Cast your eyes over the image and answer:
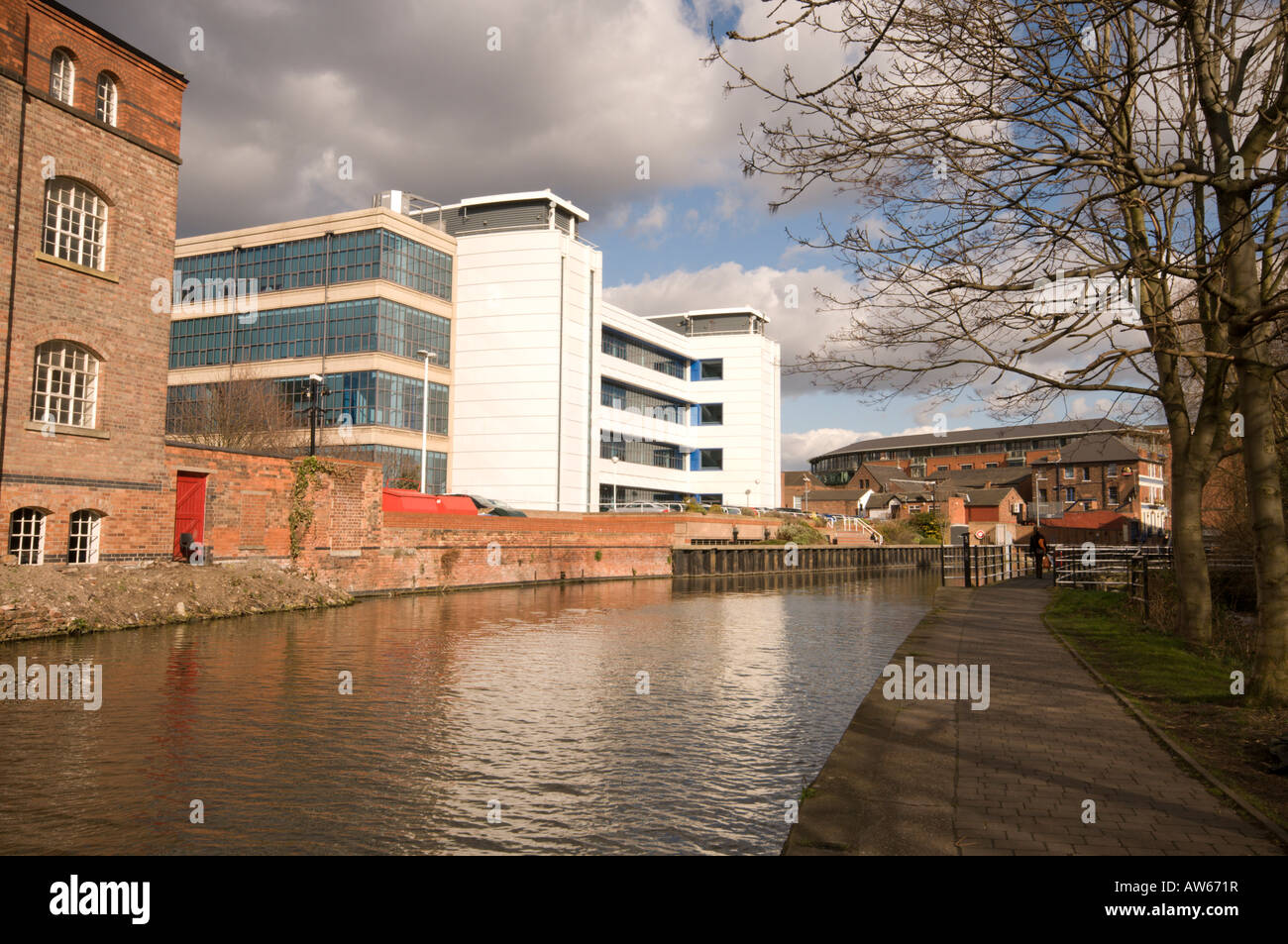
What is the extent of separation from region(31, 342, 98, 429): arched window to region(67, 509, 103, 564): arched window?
176 centimetres

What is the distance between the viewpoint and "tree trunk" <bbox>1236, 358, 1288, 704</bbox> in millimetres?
7984

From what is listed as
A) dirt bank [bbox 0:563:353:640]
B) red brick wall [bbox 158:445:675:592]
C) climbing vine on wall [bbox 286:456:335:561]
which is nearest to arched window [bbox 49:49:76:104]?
red brick wall [bbox 158:445:675:592]

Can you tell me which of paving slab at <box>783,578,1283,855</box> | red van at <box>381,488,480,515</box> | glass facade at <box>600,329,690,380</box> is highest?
glass facade at <box>600,329,690,380</box>

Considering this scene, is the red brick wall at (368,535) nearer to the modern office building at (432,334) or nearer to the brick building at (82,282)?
the brick building at (82,282)

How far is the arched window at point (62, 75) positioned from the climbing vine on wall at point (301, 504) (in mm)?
9429

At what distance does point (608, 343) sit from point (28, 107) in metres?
44.6

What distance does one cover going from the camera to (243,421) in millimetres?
35469

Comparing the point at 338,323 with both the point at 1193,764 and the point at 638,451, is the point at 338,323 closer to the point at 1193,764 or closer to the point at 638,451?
the point at 638,451

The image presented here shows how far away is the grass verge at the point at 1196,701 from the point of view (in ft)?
19.0

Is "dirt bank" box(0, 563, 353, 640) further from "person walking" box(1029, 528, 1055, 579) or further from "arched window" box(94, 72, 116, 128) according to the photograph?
"person walking" box(1029, 528, 1055, 579)

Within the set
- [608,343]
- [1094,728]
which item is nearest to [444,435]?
[608,343]

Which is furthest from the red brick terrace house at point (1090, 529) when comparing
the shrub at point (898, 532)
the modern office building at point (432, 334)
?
the modern office building at point (432, 334)

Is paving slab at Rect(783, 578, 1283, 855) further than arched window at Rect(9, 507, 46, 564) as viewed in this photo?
No

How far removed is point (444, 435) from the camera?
49.5 metres
